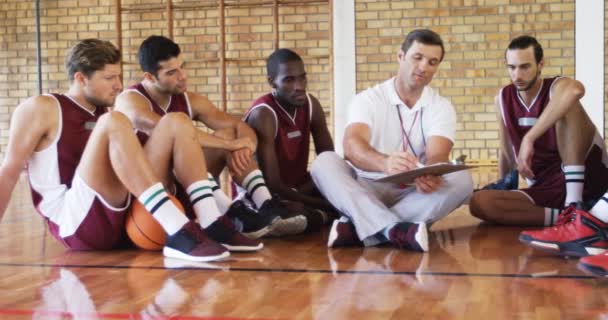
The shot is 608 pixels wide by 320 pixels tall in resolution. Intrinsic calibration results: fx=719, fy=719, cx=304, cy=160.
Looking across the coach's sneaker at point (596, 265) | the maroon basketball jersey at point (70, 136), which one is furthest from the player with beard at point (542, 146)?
the maroon basketball jersey at point (70, 136)

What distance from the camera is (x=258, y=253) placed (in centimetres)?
276

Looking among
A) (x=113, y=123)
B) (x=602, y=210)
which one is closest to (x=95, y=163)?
(x=113, y=123)

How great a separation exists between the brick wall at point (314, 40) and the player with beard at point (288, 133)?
4.35 m

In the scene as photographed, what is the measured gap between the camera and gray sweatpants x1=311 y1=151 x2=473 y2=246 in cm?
287

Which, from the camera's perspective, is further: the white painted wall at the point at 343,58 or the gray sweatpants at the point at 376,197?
the white painted wall at the point at 343,58

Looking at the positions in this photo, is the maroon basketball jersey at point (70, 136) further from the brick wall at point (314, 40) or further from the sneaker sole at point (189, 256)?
the brick wall at point (314, 40)

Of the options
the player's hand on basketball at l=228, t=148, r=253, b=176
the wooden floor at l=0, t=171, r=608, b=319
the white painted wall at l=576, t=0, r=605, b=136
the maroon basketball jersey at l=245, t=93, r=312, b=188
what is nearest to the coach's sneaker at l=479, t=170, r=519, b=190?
the wooden floor at l=0, t=171, r=608, b=319

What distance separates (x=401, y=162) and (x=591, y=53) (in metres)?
5.47

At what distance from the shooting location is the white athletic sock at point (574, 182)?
3.33 m

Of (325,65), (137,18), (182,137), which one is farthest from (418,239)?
(137,18)

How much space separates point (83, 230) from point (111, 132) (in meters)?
0.45

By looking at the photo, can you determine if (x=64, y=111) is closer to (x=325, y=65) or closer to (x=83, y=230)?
(x=83, y=230)

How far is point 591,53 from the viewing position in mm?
7375

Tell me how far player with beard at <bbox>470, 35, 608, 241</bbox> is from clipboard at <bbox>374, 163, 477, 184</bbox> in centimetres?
71
